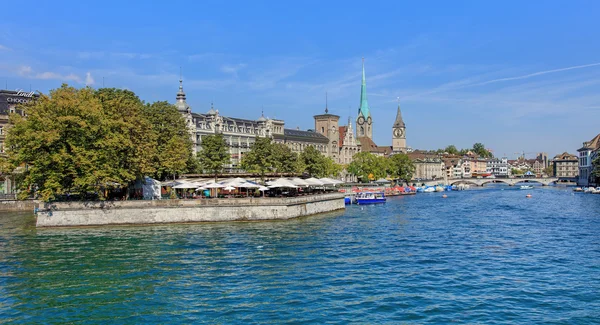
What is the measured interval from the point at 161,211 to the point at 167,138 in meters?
18.7

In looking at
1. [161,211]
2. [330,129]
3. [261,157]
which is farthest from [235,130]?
[161,211]

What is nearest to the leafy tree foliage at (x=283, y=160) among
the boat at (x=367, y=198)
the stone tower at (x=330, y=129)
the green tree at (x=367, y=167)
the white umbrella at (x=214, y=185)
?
the boat at (x=367, y=198)

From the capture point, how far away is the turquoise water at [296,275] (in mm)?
25891

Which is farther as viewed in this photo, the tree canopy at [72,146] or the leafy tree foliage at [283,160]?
the leafy tree foliage at [283,160]

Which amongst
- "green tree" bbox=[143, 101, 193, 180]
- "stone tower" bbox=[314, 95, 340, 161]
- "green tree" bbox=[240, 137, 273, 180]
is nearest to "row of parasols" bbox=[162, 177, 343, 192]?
"green tree" bbox=[143, 101, 193, 180]

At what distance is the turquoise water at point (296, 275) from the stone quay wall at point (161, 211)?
2.72 meters

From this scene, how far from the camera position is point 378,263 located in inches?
1474

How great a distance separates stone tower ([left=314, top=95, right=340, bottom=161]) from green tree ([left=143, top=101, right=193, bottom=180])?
93200 mm

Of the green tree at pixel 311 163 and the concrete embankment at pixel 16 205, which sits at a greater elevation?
the green tree at pixel 311 163

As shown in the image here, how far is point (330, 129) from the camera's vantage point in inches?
6885

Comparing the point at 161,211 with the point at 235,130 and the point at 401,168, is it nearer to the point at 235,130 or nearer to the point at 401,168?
the point at 235,130

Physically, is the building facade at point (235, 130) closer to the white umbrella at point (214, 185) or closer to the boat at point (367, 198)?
the boat at point (367, 198)

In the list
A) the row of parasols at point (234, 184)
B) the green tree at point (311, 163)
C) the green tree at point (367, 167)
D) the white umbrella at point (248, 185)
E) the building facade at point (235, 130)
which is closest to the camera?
the row of parasols at point (234, 184)

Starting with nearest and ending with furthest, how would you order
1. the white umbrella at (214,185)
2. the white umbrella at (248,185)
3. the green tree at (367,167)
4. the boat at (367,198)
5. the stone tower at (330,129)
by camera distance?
the white umbrella at (214,185)
the white umbrella at (248,185)
the boat at (367,198)
the green tree at (367,167)
the stone tower at (330,129)
